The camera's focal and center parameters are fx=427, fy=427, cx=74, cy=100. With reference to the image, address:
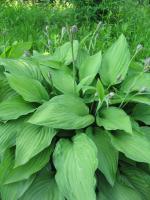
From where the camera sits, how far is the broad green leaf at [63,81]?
2.59 metres

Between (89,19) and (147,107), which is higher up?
(147,107)

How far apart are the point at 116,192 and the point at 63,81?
74cm

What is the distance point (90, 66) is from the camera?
2.73 m

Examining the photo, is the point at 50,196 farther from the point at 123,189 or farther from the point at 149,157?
the point at 149,157

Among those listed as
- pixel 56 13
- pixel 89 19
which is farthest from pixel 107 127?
pixel 56 13

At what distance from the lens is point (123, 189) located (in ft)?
7.99

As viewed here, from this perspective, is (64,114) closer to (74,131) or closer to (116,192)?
(74,131)

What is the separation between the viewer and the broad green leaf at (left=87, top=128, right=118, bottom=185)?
2283mm

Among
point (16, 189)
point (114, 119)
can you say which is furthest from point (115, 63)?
point (16, 189)

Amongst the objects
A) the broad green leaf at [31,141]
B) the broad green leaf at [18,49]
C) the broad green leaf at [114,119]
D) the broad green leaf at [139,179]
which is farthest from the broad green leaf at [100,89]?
the broad green leaf at [18,49]

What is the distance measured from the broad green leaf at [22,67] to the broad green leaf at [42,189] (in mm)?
656

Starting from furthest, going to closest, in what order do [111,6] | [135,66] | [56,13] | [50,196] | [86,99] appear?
[56,13] → [111,6] → [135,66] → [86,99] → [50,196]

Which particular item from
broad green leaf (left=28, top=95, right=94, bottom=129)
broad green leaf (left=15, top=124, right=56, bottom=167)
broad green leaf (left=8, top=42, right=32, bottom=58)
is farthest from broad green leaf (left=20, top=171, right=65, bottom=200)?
broad green leaf (left=8, top=42, right=32, bottom=58)

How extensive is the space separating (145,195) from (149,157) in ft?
1.21
